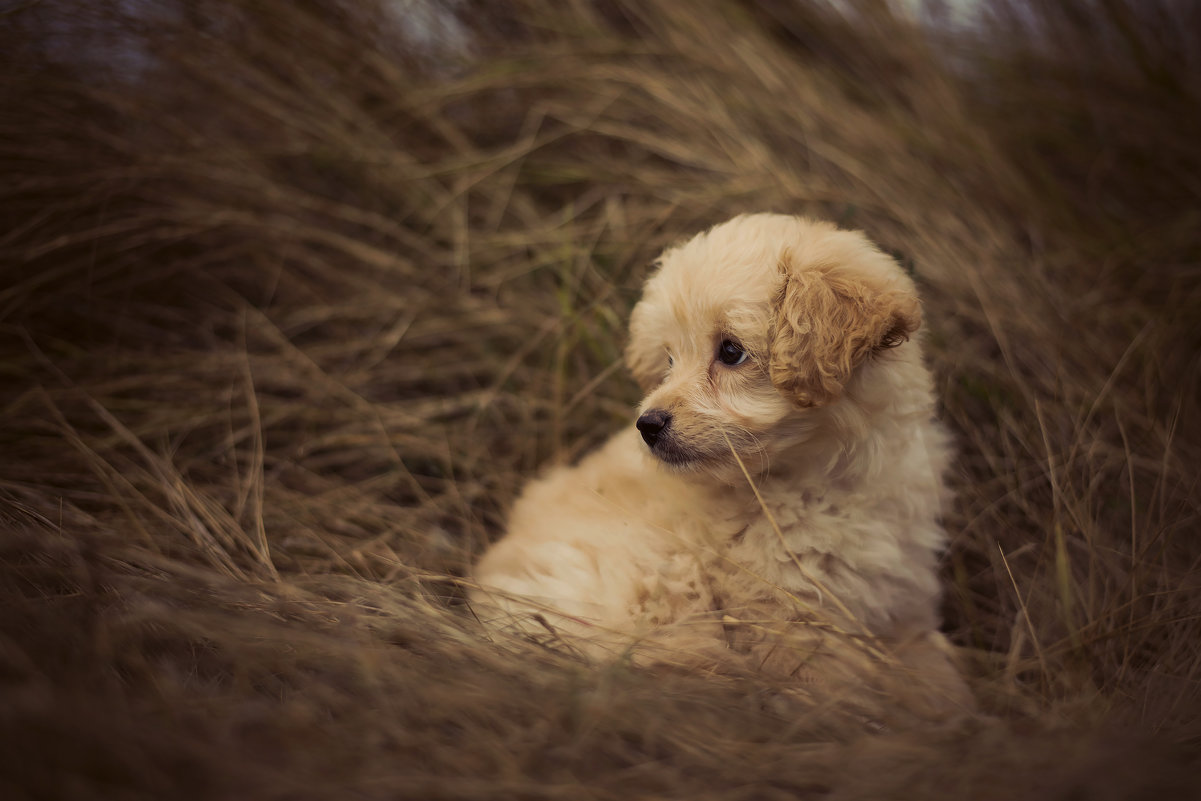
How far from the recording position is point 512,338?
327 cm

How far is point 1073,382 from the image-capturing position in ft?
8.48

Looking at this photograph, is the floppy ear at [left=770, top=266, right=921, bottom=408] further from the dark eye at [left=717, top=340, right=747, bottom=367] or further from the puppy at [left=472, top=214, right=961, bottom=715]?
the dark eye at [left=717, top=340, right=747, bottom=367]

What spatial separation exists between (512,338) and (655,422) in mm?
1470

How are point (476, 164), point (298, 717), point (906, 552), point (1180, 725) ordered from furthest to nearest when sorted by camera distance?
point (476, 164), point (906, 552), point (1180, 725), point (298, 717)

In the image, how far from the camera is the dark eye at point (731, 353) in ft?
6.46

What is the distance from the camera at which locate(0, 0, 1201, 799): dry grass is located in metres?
1.50

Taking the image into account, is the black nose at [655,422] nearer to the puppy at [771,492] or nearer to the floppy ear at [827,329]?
the puppy at [771,492]

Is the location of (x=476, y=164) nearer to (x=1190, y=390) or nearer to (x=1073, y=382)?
(x=1073, y=382)

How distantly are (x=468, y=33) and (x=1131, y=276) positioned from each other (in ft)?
10.2

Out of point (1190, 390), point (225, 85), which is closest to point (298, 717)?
point (1190, 390)

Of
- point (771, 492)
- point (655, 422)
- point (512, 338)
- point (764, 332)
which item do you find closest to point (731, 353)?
point (764, 332)

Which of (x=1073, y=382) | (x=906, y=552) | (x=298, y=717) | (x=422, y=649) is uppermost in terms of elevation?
(x=1073, y=382)

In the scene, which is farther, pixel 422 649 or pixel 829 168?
pixel 829 168

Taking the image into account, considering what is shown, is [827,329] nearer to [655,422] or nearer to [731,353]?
[731,353]
